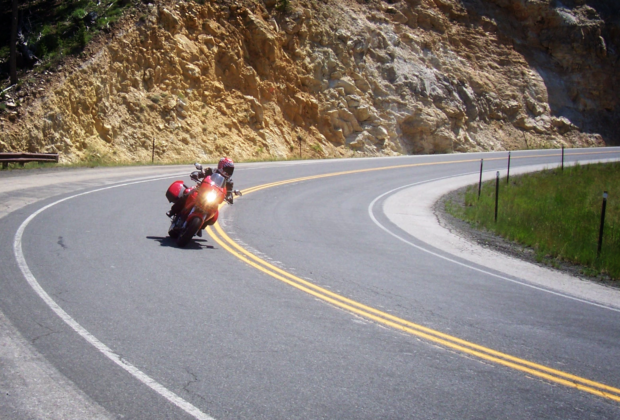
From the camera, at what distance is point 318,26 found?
137ft

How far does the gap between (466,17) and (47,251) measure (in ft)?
168

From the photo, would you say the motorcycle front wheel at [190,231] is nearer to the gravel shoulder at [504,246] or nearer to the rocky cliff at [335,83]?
the gravel shoulder at [504,246]

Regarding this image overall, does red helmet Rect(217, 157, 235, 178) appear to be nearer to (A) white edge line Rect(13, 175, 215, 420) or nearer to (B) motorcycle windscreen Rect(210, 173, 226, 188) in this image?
(B) motorcycle windscreen Rect(210, 173, 226, 188)

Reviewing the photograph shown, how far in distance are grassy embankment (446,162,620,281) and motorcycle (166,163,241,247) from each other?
6.58 m

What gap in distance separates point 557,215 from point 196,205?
11.2 metres

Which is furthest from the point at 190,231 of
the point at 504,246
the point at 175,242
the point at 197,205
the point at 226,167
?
the point at 504,246

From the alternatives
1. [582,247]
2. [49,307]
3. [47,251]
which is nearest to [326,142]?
[582,247]

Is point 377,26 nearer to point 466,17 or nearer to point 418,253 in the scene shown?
point 466,17

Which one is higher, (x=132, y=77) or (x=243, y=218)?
(x=132, y=77)

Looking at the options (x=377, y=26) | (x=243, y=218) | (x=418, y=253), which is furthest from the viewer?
(x=377, y=26)

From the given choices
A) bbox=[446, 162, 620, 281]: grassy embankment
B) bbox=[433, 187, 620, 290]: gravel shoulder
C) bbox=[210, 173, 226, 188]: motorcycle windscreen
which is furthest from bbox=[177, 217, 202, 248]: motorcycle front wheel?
bbox=[446, 162, 620, 281]: grassy embankment

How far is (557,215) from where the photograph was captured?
55.0 feet

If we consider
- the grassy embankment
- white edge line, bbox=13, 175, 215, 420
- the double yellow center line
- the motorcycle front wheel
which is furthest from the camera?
the grassy embankment

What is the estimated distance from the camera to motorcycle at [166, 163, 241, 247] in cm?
1009
